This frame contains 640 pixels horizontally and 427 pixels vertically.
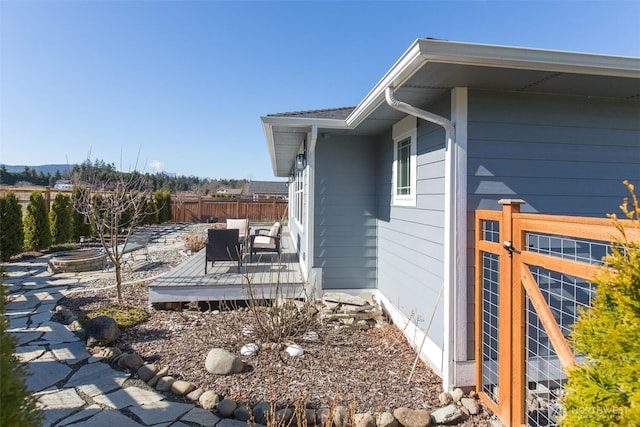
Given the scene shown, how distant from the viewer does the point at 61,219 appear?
36.6 feet

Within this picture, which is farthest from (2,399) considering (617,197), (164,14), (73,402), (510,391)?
(164,14)

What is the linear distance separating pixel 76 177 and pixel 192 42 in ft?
21.8

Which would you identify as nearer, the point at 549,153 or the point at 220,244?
the point at 549,153

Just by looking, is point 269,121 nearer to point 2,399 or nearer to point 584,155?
point 584,155

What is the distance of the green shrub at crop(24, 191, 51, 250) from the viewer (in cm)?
998

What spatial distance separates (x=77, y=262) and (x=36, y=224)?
11.3 feet

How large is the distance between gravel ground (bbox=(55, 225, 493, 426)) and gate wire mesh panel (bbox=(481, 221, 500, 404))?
279 mm

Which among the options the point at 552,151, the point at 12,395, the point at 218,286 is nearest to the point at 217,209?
the point at 218,286

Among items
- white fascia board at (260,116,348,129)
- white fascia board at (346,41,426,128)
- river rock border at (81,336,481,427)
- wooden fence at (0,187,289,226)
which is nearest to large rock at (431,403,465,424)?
river rock border at (81,336,481,427)

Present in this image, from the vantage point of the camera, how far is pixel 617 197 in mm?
3412

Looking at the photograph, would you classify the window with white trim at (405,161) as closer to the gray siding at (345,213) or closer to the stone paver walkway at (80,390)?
the gray siding at (345,213)

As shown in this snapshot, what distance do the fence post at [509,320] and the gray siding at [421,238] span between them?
28.9 inches

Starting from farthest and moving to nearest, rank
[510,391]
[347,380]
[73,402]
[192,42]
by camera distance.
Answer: [192,42], [347,380], [73,402], [510,391]

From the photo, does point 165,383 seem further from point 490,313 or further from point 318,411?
point 490,313
